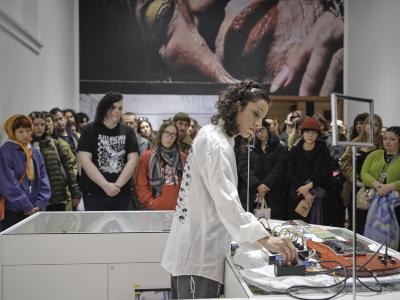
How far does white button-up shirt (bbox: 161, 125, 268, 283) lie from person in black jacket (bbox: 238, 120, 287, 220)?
2136mm

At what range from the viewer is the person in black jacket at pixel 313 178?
12.2 feet

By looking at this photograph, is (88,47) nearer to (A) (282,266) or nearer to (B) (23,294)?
(B) (23,294)

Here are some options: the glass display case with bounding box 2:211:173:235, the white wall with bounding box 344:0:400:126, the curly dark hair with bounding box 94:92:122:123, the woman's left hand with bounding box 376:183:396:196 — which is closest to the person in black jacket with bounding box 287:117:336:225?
the woman's left hand with bounding box 376:183:396:196

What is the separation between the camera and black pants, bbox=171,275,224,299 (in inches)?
61.8

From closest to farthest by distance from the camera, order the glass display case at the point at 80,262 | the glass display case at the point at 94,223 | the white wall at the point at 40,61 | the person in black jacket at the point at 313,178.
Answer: the glass display case at the point at 80,262
the glass display case at the point at 94,223
the person in black jacket at the point at 313,178
the white wall at the point at 40,61

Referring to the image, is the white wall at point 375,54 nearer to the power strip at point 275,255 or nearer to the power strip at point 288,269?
the power strip at point 275,255

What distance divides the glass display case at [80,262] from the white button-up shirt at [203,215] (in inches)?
28.2

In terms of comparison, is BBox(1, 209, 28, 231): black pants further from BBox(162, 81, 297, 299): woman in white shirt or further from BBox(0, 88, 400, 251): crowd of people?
BBox(162, 81, 297, 299): woman in white shirt

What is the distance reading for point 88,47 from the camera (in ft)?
25.6

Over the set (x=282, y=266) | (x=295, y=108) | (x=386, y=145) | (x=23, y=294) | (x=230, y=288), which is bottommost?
(x=23, y=294)

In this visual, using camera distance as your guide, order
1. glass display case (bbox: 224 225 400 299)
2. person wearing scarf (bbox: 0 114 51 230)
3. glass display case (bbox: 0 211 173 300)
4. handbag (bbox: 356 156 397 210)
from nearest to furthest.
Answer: glass display case (bbox: 224 225 400 299), glass display case (bbox: 0 211 173 300), person wearing scarf (bbox: 0 114 51 230), handbag (bbox: 356 156 397 210)

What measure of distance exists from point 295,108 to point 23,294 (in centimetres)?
672

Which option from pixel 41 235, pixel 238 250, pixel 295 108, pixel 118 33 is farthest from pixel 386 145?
pixel 118 33

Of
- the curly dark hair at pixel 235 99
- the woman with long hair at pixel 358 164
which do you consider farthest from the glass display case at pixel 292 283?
the woman with long hair at pixel 358 164
